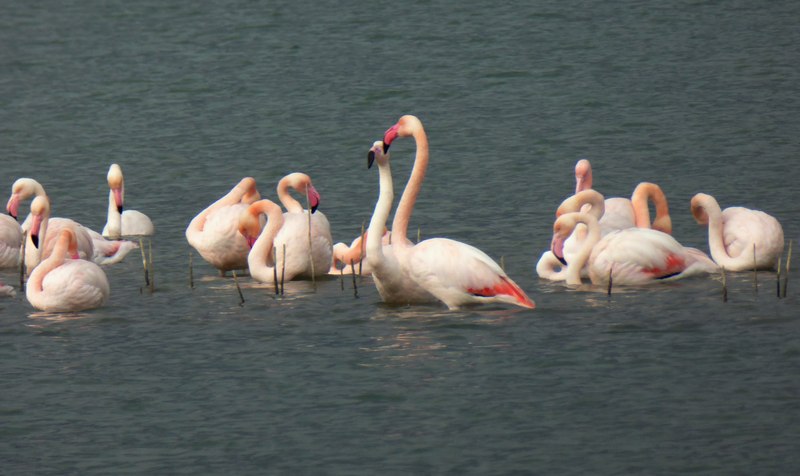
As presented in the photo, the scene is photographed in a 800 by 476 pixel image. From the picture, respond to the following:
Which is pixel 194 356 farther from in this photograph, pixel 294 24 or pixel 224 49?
pixel 294 24

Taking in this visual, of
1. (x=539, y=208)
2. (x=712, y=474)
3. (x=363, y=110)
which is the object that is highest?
(x=363, y=110)

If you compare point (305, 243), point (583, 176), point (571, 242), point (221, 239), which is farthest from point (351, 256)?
point (583, 176)

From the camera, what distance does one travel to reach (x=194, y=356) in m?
12.8

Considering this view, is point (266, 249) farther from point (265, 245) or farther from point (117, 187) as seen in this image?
point (117, 187)

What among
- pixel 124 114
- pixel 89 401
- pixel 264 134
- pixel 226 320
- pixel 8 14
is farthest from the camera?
pixel 8 14

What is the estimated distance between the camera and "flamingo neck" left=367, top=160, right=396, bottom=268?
13.9 m

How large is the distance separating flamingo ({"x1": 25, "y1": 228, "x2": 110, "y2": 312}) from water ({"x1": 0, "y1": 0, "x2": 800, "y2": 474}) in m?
0.18

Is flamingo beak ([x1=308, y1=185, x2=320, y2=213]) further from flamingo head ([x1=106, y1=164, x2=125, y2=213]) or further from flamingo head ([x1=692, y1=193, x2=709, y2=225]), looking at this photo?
flamingo head ([x1=692, y1=193, x2=709, y2=225])

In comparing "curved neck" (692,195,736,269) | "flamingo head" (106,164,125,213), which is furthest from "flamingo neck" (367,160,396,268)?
"flamingo head" (106,164,125,213)

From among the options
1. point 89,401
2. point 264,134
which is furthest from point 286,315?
point 264,134

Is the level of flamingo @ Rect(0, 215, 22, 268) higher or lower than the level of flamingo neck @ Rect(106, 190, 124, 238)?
lower

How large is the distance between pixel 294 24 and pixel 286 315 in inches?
852

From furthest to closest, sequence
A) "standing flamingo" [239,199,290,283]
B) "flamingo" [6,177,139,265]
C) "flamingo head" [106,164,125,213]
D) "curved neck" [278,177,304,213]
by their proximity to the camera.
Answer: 1. "flamingo head" [106,164,125,213]
2. "flamingo" [6,177,139,265]
3. "curved neck" [278,177,304,213]
4. "standing flamingo" [239,199,290,283]

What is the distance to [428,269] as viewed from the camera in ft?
44.8
